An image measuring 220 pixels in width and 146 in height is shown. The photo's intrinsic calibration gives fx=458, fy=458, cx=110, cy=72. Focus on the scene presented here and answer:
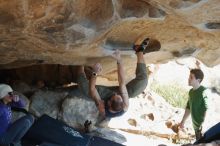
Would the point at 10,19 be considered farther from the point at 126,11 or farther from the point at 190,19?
the point at 190,19

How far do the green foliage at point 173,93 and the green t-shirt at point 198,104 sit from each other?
12.9ft

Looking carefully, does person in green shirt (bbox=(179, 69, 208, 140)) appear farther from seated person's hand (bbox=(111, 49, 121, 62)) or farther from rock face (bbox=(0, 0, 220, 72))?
seated person's hand (bbox=(111, 49, 121, 62))

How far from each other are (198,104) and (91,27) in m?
1.51

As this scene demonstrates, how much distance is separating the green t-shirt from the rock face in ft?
2.55

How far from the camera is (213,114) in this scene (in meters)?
8.60

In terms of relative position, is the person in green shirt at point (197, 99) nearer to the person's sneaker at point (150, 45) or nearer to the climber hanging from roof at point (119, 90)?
the climber hanging from roof at point (119, 90)

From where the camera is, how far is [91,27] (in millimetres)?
4980

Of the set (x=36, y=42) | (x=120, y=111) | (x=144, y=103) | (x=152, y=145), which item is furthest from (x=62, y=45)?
(x=144, y=103)

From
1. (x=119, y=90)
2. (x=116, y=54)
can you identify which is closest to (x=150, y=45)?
(x=116, y=54)

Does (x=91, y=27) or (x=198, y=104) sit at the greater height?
(x=91, y=27)

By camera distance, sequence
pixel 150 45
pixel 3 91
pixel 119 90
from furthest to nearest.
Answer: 1. pixel 150 45
2. pixel 119 90
3. pixel 3 91

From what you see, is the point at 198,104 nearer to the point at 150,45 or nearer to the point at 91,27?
the point at 150,45

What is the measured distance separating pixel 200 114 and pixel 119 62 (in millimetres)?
1143

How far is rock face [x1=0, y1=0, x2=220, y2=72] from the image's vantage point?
15.0ft
